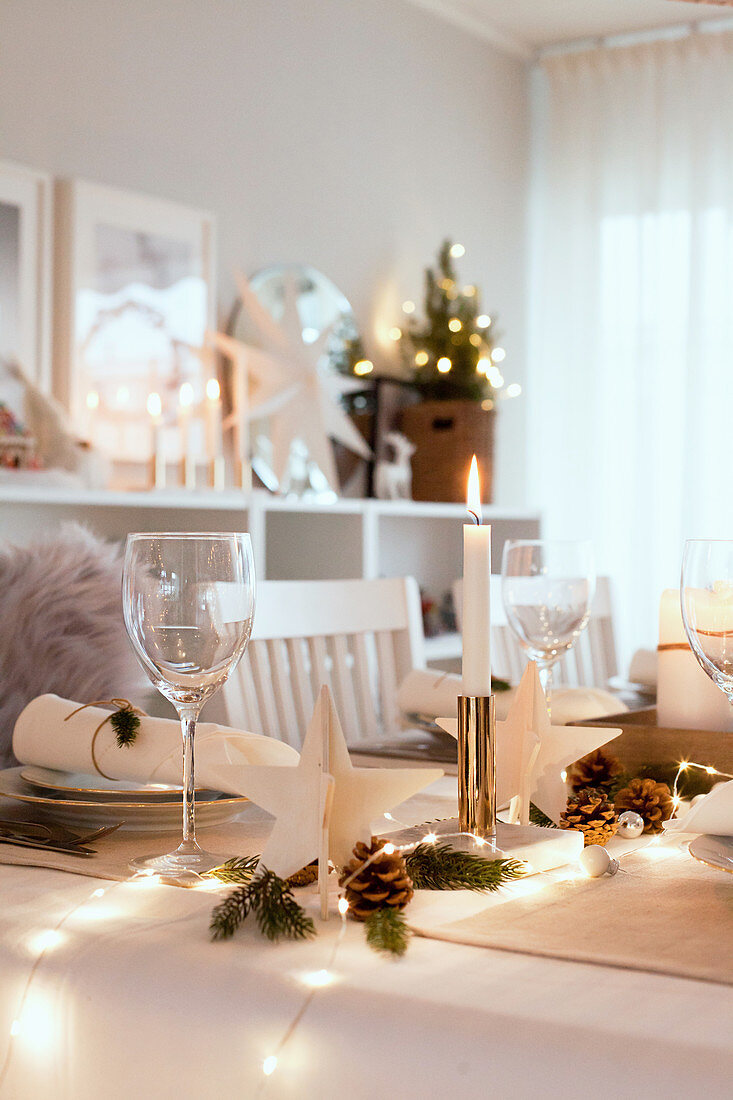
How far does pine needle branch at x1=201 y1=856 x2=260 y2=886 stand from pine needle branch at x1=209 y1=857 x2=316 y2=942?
0.26 ft

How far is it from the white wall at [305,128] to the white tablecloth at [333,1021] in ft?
7.99

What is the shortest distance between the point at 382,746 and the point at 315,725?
0.64 m

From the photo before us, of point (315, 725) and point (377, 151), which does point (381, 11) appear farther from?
point (315, 725)

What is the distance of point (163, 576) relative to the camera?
0.69 meters

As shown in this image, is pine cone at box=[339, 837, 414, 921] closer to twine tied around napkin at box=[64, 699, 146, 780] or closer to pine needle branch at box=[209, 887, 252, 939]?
pine needle branch at box=[209, 887, 252, 939]

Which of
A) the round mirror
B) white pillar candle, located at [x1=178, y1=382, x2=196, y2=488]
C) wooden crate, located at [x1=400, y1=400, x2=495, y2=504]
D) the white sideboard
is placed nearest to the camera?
the white sideboard

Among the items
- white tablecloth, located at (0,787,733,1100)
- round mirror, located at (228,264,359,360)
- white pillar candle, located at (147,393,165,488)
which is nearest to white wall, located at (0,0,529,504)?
round mirror, located at (228,264,359,360)

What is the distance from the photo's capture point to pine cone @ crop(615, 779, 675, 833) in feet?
2.68

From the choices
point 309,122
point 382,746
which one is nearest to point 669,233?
point 309,122

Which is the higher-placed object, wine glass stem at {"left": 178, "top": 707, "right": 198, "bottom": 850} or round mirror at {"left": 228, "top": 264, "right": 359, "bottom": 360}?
round mirror at {"left": 228, "top": 264, "right": 359, "bottom": 360}

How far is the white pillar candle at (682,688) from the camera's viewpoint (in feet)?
3.05

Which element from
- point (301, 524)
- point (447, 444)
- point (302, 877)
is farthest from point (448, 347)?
point (302, 877)

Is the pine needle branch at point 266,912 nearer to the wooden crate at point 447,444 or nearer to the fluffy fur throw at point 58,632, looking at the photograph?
the fluffy fur throw at point 58,632

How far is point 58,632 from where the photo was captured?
1.15 metres
